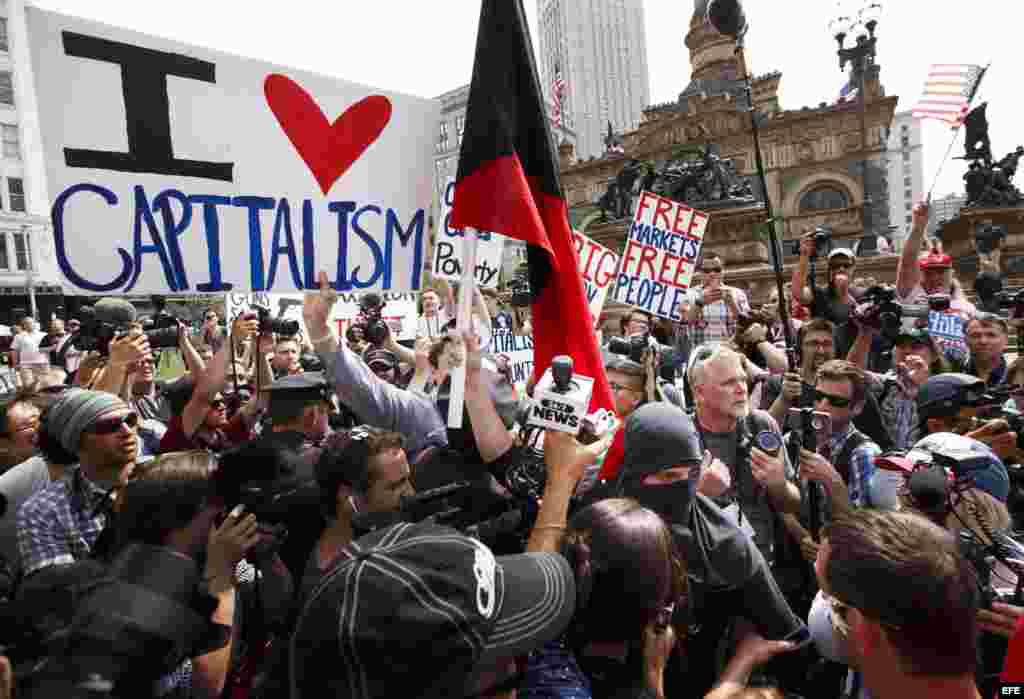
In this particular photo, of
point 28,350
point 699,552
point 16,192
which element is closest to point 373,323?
point 699,552

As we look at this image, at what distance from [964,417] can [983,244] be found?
42.4ft

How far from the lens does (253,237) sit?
2.94 metres

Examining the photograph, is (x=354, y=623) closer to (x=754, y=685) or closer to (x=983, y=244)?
(x=754, y=685)

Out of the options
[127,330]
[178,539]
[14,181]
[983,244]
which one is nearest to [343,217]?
[127,330]

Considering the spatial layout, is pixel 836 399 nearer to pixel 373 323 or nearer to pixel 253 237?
pixel 253 237

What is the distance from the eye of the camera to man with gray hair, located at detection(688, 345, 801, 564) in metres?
2.80

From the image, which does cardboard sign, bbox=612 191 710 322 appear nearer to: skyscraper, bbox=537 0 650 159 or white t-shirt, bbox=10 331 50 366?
white t-shirt, bbox=10 331 50 366

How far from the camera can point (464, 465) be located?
8.41ft

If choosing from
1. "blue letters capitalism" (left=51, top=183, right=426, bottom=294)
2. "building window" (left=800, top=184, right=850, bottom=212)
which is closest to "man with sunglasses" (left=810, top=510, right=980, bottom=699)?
"blue letters capitalism" (left=51, top=183, right=426, bottom=294)

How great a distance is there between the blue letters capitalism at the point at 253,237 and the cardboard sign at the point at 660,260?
9.62ft

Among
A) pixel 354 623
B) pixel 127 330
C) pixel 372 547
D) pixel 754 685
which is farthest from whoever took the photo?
pixel 127 330

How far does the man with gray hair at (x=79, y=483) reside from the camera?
2191 mm

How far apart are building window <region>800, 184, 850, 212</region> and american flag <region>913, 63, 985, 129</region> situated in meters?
38.5

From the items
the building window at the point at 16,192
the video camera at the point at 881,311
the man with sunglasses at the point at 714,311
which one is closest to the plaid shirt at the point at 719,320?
the man with sunglasses at the point at 714,311
